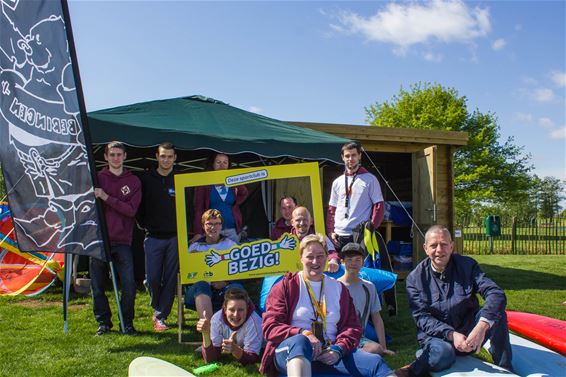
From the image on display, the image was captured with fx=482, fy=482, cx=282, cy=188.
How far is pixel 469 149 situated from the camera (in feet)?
86.0

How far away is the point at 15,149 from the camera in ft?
13.0

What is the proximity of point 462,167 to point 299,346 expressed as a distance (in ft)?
82.4

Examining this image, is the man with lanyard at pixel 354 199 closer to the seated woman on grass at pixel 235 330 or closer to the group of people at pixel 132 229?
the seated woman on grass at pixel 235 330

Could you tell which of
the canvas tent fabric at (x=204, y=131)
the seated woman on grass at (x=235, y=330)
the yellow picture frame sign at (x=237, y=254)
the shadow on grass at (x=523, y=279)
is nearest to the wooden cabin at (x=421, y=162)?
the shadow on grass at (x=523, y=279)

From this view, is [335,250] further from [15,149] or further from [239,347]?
[15,149]

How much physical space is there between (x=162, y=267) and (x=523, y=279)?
264 inches

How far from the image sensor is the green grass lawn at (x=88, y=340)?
3.41 m

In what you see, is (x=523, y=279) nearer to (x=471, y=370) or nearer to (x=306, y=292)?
(x=471, y=370)

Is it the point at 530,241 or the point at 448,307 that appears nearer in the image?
the point at 448,307

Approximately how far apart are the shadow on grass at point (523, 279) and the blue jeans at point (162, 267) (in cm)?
539

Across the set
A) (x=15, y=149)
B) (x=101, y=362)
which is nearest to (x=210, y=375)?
(x=101, y=362)

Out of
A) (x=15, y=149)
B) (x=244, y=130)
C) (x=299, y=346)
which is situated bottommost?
(x=299, y=346)

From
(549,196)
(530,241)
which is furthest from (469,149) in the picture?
(549,196)

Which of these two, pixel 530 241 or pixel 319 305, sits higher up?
pixel 319 305
